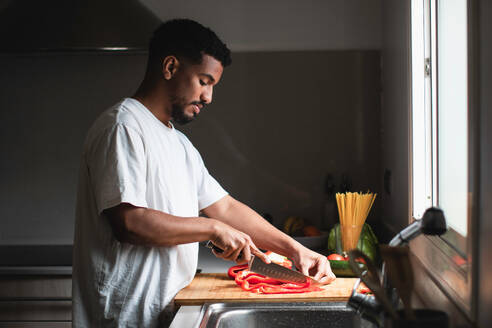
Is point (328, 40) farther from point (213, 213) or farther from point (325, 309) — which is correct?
point (325, 309)

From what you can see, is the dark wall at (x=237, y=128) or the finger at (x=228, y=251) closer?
the finger at (x=228, y=251)

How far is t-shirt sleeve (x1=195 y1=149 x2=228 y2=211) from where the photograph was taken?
1.59 meters

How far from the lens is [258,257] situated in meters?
1.36

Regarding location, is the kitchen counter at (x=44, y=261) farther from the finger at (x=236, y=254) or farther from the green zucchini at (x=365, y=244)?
the finger at (x=236, y=254)

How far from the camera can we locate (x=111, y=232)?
1.26 meters

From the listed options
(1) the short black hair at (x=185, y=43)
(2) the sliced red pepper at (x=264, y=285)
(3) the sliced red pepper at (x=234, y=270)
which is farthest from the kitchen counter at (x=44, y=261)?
(1) the short black hair at (x=185, y=43)

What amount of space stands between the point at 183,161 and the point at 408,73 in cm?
78

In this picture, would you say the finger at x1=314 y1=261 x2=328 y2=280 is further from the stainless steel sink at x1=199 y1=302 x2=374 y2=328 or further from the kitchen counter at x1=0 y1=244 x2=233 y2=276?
the kitchen counter at x1=0 y1=244 x2=233 y2=276

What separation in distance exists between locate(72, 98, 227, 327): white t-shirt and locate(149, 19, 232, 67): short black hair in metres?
0.16

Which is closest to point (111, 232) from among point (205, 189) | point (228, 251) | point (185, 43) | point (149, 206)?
point (149, 206)

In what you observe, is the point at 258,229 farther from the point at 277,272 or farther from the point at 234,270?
the point at 277,272

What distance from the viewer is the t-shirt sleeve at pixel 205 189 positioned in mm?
1595

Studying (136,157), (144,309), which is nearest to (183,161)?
(136,157)

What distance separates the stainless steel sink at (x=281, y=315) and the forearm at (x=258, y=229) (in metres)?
0.28
